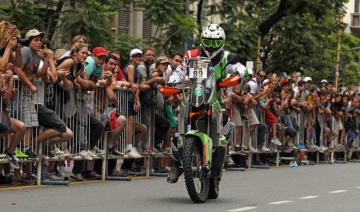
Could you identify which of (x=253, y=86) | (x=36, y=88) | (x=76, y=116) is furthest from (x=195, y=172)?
(x=253, y=86)

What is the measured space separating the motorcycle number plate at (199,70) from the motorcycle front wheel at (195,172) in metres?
0.83

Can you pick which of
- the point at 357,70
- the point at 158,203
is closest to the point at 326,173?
the point at 158,203

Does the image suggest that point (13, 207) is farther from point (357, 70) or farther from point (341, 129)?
point (357, 70)

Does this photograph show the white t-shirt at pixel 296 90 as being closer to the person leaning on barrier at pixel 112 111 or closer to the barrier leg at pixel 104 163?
the person leaning on barrier at pixel 112 111

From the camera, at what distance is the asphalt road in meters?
11.9

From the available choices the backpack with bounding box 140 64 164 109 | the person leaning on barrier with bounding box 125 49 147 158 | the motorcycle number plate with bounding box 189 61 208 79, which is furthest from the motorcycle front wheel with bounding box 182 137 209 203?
the backpack with bounding box 140 64 164 109

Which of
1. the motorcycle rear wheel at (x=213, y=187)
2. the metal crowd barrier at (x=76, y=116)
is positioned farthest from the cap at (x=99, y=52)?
the motorcycle rear wheel at (x=213, y=187)

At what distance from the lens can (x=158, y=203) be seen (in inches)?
493

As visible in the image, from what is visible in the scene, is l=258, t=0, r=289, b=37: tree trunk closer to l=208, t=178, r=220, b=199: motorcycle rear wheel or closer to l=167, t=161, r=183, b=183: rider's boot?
l=208, t=178, r=220, b=199: motorcycle rear wheel

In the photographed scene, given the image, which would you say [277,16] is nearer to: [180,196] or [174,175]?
[180,196]

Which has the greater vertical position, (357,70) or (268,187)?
(357,70)

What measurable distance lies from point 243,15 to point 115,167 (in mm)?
17772

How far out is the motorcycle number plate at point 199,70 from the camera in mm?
12844

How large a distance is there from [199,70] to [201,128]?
2.40ft
